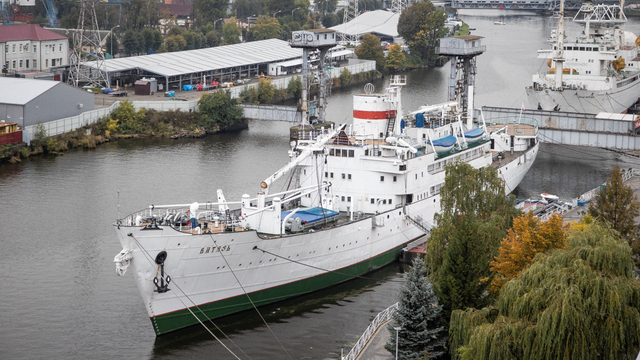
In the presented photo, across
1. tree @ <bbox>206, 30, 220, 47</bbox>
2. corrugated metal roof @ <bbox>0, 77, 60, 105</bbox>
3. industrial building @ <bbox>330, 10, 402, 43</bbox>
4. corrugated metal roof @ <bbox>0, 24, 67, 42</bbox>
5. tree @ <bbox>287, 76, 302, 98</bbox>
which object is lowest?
corrugated metal roof @ <bbox>0, 77, 60, 105</bbox>

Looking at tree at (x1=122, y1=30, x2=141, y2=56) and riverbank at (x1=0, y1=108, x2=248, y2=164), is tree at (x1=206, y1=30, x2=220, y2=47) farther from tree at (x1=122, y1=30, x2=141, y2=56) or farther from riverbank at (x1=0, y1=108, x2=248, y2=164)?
riverbank at (x1=0, y1=108, x2=248, y2=164)

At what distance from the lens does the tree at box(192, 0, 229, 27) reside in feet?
451

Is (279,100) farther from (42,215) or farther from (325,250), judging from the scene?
(325,250)

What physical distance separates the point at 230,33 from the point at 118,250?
9002 centimetres

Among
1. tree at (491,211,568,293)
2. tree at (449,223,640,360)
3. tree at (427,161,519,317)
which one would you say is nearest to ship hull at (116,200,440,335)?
tree at (427,161,519,317)

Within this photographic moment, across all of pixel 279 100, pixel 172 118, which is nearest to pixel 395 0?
pixel 279 100

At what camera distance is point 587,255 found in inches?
967

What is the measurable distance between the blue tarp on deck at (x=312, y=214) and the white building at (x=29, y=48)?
6073 centimetres

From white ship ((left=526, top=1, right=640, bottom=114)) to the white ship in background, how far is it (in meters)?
30.3

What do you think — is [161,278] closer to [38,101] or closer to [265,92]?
[38,101]

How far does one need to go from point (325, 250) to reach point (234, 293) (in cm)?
541

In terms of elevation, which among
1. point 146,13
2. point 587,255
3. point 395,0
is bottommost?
point 587,255

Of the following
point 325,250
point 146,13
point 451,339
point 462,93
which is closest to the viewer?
point 451,339

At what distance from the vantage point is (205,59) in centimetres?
9825
